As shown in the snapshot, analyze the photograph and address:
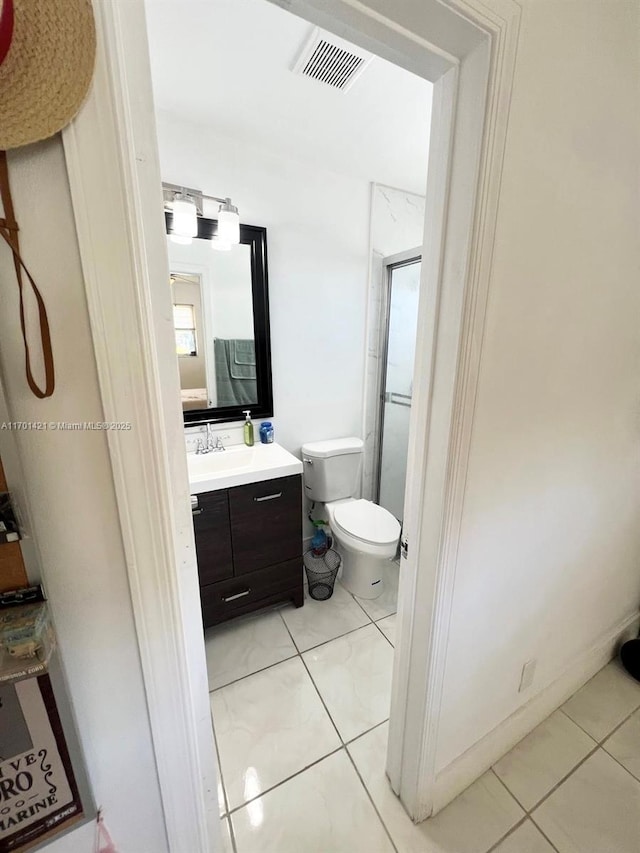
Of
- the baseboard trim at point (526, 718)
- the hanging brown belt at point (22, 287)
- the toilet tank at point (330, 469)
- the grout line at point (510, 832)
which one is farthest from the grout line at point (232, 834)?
→ the hanging brown belt at point (22, 287)

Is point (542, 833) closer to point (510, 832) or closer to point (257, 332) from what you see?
point (510, 832)

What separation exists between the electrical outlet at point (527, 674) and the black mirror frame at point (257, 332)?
158cm

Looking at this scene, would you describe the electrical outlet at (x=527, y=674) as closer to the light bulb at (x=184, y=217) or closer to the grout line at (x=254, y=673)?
the grout line at (x=254, y=673)

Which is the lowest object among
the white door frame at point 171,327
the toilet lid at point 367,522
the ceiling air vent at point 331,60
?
the toilet lid at point 367,522

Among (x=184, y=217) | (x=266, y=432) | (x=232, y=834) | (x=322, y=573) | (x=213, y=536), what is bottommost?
(x=232, y=834)

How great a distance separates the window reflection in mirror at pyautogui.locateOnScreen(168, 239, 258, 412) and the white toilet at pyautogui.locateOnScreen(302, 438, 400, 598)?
61 cm

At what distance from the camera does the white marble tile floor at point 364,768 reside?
1.03 metres

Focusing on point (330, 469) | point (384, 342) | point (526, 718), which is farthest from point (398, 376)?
point (526, 718)

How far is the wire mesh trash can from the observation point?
1.96 m

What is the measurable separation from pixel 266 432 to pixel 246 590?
32.2 inches

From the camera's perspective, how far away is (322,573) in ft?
6.50

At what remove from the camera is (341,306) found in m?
2.07

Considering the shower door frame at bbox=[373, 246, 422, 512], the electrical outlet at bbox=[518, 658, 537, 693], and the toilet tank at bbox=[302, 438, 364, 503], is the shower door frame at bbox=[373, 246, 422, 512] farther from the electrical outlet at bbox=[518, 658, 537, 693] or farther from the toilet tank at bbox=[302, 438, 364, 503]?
the electrical outlet at bbox=[518, 658, 537, 693]

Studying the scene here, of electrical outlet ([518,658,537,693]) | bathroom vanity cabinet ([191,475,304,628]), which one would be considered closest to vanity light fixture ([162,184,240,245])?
bathroom vanity cabinet ([191,475,304,628])
